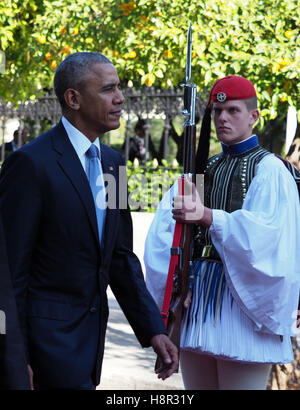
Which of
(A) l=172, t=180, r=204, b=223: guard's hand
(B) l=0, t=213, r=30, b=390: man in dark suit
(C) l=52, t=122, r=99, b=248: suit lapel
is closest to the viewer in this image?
(B) l=0, t=213, r=30, b=390: man in dark suit

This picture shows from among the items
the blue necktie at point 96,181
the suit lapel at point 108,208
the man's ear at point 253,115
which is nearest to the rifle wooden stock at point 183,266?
the man's ear at point 253,115

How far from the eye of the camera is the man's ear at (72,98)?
10.0ft

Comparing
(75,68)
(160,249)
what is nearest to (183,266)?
(160,249)

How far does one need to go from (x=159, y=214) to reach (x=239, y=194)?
1.62ft

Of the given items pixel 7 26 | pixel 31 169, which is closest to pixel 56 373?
pixel 31 169

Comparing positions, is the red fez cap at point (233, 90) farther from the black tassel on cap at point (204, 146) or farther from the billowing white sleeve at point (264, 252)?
the billowing white sleeve at point (264, 252)

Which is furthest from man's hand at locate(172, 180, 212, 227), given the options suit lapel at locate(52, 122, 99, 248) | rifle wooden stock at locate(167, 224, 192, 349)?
suit lapel at locate(52, 122, 99, 248)

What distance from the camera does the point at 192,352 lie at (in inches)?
156

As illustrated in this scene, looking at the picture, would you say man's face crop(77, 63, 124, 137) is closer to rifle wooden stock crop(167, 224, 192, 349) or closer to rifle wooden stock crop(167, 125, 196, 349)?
rifle wooden stock crop(167, 125, 196, 349)

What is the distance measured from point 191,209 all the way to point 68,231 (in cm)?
92

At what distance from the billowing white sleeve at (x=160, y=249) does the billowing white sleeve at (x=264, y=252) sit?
14.9 inches

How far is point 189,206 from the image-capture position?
3680 millimetres

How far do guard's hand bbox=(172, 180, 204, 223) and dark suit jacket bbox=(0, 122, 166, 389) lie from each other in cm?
68

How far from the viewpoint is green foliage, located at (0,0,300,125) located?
6598mm
